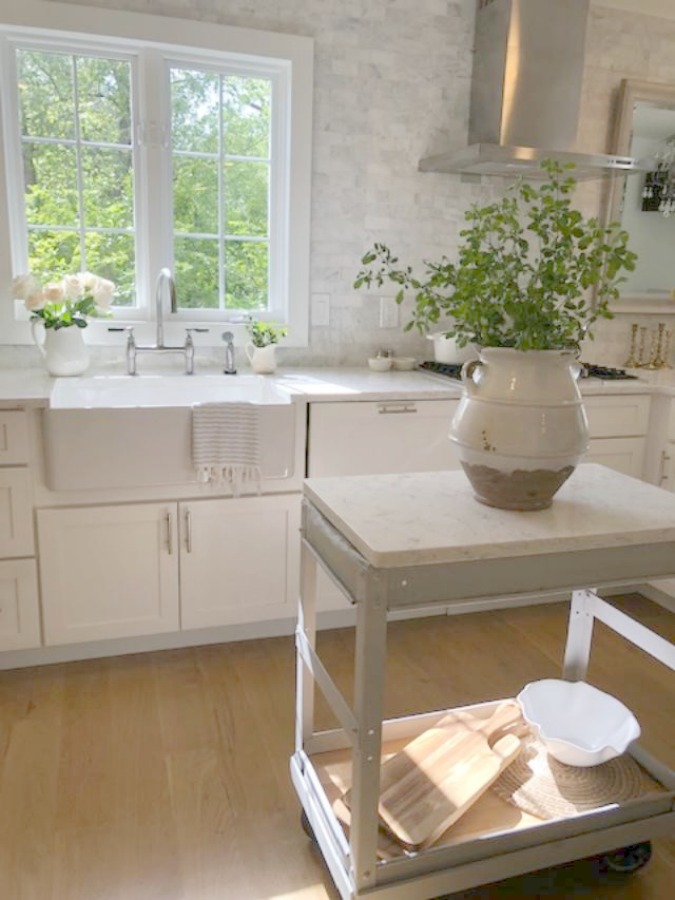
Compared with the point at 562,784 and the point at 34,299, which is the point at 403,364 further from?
the point at 562,784

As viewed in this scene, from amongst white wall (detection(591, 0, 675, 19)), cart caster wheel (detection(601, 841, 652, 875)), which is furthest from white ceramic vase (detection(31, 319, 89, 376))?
white wall (detection(591, 0, 675, 19))

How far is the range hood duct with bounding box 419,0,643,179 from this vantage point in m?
2.87

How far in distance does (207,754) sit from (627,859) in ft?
3.55

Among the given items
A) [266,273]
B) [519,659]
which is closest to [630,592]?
[519,659]

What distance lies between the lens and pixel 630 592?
3266 millimetres

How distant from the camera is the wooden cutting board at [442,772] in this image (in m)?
1.42

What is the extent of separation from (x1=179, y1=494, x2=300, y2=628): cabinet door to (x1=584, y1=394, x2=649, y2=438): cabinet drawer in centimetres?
126

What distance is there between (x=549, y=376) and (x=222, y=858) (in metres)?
1.29

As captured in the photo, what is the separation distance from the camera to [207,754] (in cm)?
201

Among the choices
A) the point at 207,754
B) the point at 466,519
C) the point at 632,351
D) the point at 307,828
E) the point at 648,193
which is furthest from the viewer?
the point at 632,351

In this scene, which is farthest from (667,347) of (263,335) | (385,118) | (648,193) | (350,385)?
(263,335)

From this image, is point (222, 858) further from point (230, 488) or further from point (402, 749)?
point (230, 488)

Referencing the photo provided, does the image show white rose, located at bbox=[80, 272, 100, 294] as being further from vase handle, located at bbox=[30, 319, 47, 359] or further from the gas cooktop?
the gas cooktop

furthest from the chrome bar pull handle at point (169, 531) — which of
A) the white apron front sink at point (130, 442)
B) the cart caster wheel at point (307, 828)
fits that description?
the cart caster wheel at point (307, 828)
